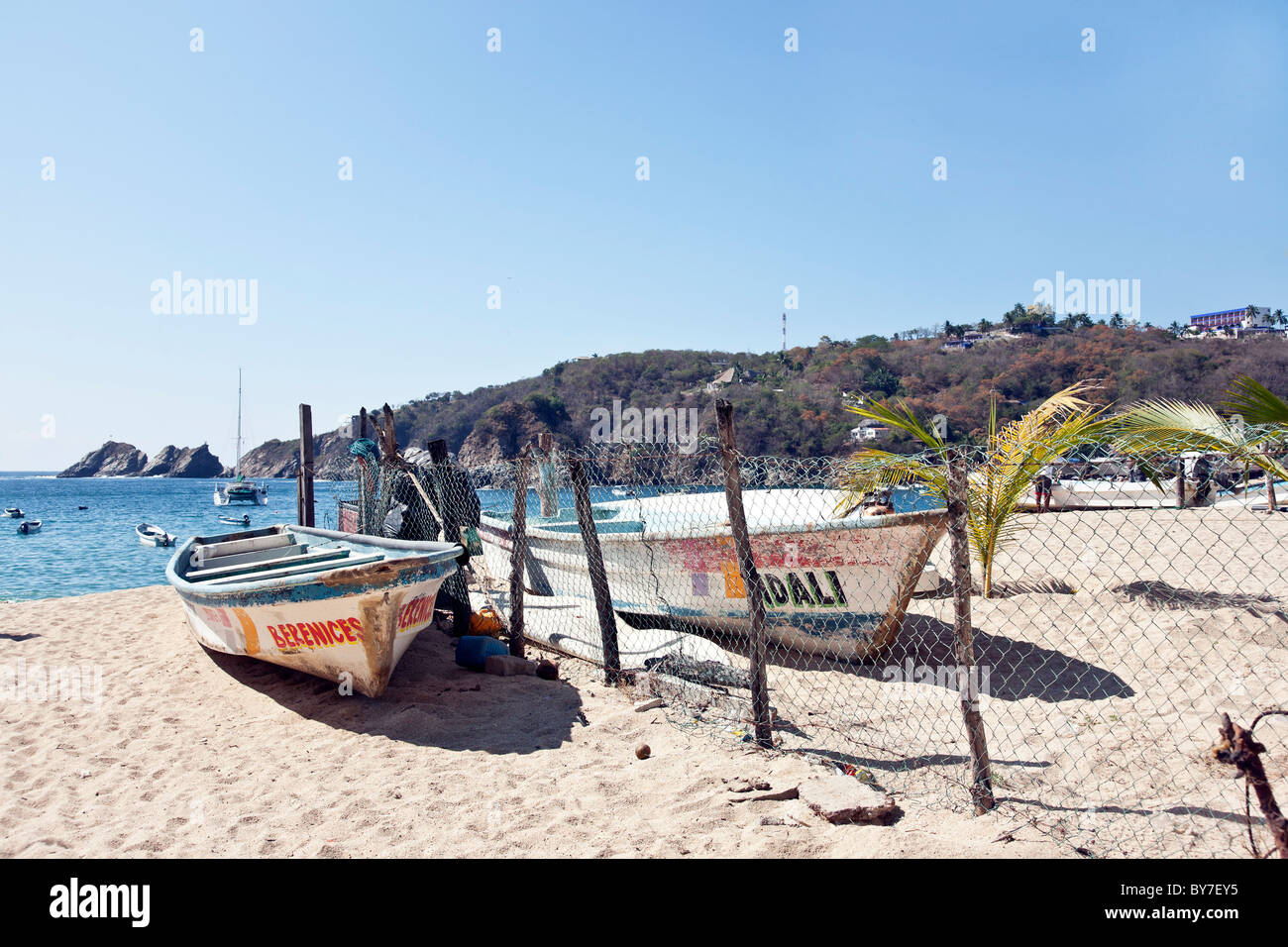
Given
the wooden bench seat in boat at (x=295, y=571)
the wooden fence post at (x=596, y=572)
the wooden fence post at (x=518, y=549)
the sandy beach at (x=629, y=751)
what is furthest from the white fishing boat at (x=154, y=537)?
the wooden fence post at (x=596, y=572)

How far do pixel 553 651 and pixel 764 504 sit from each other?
11.8ft

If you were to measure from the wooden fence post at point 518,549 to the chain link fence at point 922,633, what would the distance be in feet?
0.08

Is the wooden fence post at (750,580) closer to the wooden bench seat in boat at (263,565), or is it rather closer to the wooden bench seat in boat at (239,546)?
the wooden bench seat in boat at (263,565)

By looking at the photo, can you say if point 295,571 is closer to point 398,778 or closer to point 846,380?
point 398,778

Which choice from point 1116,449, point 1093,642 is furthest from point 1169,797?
point 1093,642

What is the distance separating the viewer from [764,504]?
9523 millimetres

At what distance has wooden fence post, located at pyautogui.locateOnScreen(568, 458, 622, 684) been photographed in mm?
6027

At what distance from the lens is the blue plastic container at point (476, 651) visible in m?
6.41

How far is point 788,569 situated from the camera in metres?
6.91

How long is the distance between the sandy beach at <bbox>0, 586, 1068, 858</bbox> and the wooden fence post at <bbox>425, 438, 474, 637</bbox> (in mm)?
1399

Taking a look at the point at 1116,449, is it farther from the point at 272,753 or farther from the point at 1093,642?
the point at 272,753

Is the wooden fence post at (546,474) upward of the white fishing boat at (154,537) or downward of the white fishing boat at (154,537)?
upward

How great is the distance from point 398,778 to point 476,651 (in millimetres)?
2258

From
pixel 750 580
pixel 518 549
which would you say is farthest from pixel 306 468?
pixel 750 580
